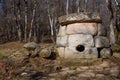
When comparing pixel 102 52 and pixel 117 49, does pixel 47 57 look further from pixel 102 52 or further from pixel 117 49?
pixel 117 49

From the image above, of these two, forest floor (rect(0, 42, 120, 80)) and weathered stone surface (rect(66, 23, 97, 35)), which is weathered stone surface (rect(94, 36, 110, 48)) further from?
forest floor (rect(0, 42, 120, 80))

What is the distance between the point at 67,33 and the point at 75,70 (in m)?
1.65

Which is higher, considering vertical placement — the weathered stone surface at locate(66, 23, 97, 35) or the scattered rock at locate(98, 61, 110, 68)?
the weathered stone surface at locate(66, 23, 97, 35)

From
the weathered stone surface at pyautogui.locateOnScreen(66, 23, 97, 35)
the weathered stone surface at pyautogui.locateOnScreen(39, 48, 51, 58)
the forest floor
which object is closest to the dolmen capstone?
the weathered stone surface at pyautogui.locateOnScreen(66, 23, 97, 35)

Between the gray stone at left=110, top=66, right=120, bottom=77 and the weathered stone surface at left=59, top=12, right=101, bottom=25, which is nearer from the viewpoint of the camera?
the gray stone at left=110, top=66, right=120, bottom=77

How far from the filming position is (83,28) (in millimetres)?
7500

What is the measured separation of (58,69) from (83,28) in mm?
1743

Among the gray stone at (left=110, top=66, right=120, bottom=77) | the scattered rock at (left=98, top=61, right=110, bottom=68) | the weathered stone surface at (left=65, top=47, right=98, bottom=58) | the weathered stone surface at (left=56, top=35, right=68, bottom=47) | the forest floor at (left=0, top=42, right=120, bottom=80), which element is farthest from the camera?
the weathered stone surface at (left=56, top=35, right=68, bottom=47)

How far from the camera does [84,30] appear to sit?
7.48m

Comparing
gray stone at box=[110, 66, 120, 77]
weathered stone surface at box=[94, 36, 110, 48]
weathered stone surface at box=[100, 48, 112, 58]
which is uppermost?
weathered stone surface at box=[94, 36, 110, 48]

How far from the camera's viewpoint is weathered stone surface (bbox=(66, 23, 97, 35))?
7488mm

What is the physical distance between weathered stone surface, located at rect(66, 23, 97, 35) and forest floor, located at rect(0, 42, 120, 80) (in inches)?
38.0

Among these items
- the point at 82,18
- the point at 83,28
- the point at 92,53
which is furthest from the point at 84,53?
the point at 82,18

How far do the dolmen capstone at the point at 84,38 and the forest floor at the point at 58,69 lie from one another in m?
0.33
